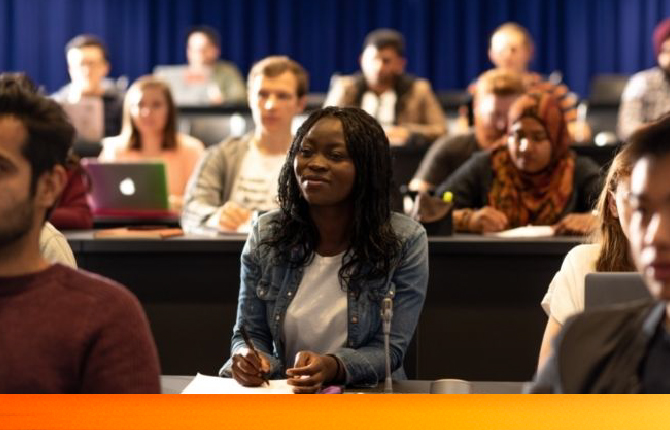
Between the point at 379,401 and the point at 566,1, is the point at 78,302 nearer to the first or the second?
the point at 379,401

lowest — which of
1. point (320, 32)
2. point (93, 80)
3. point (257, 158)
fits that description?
point (257, 158)

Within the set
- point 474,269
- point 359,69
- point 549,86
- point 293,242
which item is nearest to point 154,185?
point 474,269

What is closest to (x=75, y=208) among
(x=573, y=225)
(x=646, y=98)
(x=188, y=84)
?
(x=573, y=225)

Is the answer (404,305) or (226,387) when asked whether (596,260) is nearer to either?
(404,305)

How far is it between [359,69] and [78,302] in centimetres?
1084

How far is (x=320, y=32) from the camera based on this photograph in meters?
11.7

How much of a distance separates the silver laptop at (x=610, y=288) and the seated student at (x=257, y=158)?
2608 mm

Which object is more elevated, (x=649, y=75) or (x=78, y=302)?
(x=649, y=75)

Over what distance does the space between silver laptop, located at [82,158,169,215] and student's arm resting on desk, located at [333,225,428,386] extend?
2.14 metres

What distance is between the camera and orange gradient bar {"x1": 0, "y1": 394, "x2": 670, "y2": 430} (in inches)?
37.1

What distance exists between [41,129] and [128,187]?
332 centimetres

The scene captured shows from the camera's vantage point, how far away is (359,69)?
1180 cm

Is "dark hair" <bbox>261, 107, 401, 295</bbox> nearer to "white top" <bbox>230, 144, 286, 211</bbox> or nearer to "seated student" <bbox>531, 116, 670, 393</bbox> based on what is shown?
"seated student" <bbox>531, 116, 670, 393</bbox>

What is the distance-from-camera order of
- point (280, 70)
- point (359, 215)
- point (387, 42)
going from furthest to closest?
point (387, 42) → point (280, 70) → point (359, 215)
